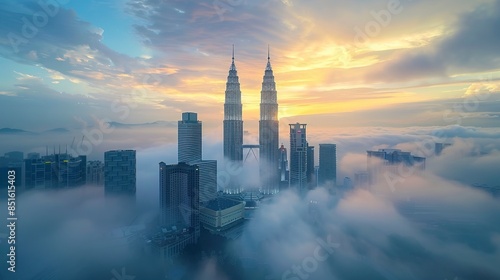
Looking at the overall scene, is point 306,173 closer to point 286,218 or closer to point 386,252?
point 286,218

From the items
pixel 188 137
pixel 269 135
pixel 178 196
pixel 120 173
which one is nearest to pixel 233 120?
pixel 269 135

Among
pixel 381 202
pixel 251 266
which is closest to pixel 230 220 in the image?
pixel 251 266

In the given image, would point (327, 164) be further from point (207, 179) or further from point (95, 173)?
point (95, 173)

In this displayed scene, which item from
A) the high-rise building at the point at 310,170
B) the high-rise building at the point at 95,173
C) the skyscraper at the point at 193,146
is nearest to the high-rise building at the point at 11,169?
the high-rise building at the point at 95,173

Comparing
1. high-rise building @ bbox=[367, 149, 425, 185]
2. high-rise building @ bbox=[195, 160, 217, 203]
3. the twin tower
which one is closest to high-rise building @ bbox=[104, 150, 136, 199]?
high-rise building @ bbox=[195, 160, 217, 203]

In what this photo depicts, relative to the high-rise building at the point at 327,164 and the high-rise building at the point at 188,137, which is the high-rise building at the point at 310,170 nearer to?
the high-rise building at the point at 327,164

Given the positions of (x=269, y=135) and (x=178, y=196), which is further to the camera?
(x=269, y=135)

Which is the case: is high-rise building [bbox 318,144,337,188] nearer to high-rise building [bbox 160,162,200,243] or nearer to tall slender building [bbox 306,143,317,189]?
tall slender building [bbox 306,143,317,189]
